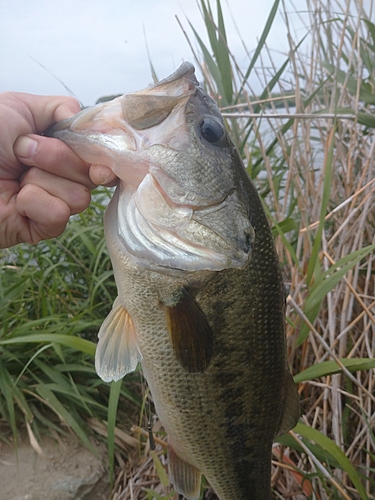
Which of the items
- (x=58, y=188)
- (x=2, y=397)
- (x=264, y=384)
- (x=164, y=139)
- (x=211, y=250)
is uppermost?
(x=164, y=139)

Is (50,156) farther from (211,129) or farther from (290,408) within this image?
(290,408)

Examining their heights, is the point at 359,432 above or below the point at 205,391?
below

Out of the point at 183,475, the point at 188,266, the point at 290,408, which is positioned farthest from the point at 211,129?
the point at 183,475

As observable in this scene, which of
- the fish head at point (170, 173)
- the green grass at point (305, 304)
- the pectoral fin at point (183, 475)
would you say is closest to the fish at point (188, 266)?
the fish head at point (170, 173)

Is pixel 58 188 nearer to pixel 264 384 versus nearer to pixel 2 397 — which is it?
pixel 264 384

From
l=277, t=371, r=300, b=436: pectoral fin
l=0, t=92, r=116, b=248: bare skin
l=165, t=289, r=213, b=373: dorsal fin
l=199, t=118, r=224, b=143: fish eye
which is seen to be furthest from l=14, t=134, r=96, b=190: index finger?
l=277, t=371, r=300, b=436: pectoral fin

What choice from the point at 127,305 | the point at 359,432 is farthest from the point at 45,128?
the point at 359,432
